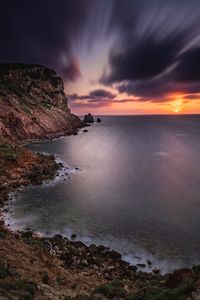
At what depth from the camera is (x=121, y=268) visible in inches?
705

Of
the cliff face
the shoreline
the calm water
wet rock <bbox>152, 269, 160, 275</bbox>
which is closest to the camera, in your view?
the shoreline

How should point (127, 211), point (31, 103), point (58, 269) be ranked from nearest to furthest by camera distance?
1. point (58, 269)
2. point (127, 211)
3. point (31, 103)

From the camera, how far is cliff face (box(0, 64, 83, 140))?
7844cm

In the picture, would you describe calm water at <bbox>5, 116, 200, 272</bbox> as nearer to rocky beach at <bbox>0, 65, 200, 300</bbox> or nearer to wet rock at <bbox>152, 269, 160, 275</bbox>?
wet rock at <bbox>152, 269, 160, 275</bbox>

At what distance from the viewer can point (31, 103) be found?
102062 mm

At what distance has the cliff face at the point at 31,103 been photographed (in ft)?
257

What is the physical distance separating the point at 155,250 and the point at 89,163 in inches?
1369

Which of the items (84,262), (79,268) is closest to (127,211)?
(84,262)

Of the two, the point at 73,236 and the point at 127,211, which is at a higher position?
the point at 73,236

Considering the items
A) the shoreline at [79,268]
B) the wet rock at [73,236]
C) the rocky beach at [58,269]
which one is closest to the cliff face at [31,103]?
the rocky beach at [58,269]

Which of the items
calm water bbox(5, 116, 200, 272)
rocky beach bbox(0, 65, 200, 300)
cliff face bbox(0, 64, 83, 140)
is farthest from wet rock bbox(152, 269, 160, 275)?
cliff face bbox(0, 64, 83, 140)

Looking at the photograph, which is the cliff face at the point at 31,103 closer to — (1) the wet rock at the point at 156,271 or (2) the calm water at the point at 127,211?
(2) the calm water at the point at 127,211

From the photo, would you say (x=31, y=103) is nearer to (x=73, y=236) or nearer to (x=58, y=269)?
(x=73, y=236)

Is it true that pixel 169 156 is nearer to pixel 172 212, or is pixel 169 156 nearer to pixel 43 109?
pixel 172 212
